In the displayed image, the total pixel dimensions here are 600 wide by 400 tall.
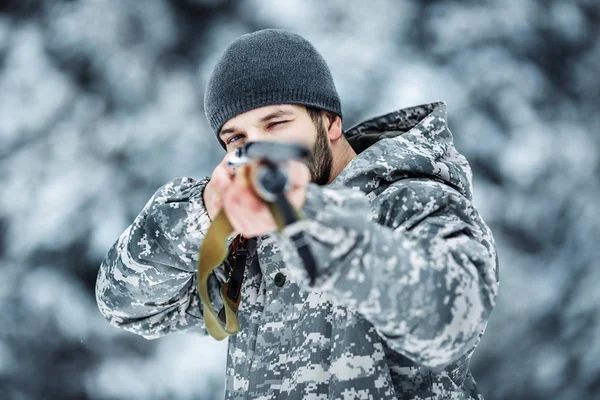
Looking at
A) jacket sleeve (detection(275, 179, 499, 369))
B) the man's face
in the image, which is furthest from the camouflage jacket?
the man's face

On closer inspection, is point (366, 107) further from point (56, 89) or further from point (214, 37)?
point (56, 89)

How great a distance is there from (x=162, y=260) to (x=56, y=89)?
0.86m

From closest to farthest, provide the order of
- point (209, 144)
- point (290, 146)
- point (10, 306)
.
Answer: point (290, 146), point (10, 306), point (209, 144)

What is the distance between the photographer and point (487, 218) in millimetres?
1522

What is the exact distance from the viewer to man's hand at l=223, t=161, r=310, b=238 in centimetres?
56

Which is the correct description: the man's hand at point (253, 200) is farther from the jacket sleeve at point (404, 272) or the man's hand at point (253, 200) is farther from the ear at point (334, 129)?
the ear at point (334, 129)

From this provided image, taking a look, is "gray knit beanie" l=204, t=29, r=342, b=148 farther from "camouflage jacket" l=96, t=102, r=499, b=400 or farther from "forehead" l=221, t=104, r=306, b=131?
"camouflage jacket" l=96, t=102, r=499, b=400

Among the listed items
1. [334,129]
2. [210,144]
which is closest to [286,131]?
[334,129]

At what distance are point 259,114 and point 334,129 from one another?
17cm

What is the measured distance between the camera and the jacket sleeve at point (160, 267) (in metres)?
0.88

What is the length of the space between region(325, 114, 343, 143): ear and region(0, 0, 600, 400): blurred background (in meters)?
0.50

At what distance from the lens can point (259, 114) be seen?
0.97 m

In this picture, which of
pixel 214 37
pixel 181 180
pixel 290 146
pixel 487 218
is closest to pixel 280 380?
pixel 181 180

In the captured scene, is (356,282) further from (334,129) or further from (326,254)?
(334,129)
